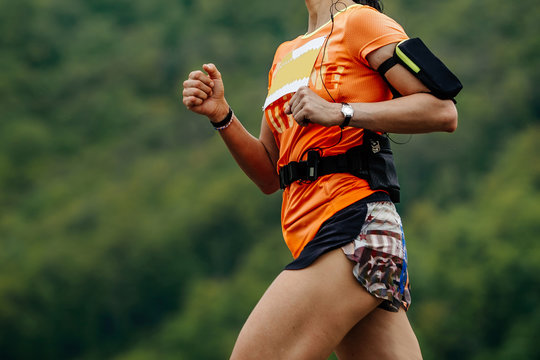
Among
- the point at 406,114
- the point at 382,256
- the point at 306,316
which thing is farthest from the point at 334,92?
the point at 306,316

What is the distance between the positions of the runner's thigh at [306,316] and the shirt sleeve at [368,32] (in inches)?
26.5

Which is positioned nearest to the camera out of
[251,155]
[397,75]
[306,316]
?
[306,316]

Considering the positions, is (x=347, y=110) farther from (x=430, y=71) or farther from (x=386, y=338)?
(x=386, y=338)

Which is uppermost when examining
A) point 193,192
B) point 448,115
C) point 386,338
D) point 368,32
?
point 193,192

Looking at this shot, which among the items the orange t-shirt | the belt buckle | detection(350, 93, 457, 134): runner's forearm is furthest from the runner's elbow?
the belt buckle

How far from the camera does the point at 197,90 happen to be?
2973 mm

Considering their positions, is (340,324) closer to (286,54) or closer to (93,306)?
(286,54)

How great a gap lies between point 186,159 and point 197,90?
59812 mm

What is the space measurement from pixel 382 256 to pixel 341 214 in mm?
183

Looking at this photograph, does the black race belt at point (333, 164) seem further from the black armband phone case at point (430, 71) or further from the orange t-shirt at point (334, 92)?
the black armband phone case at point (430, 71)

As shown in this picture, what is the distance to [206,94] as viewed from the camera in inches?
119

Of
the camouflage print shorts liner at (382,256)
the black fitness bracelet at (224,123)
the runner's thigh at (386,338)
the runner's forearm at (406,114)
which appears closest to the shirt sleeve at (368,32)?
the runner's forearm at (406,114)

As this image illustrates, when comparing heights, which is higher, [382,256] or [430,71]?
[430,71]

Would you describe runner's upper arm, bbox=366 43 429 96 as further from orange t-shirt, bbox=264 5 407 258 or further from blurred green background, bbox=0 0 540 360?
blurred green background, bbox=0 0 540 360
